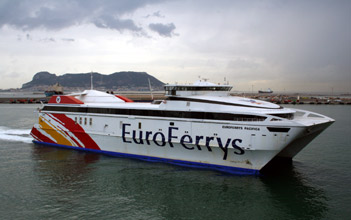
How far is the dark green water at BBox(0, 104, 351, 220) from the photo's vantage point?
1148cm

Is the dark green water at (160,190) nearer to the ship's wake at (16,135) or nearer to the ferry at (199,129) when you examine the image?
the ferry at (199,129)

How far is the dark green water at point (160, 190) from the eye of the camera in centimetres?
1148

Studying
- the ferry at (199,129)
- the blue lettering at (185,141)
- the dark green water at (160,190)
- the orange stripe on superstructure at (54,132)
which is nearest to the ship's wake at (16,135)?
the orange stripe on superstructure at (54,132)

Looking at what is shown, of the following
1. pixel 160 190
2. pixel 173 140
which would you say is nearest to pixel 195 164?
pixel 173 140

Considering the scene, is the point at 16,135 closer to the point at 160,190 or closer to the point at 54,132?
the point at 54,132

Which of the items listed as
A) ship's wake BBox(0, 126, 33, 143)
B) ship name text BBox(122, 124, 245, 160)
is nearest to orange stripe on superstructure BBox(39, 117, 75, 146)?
ship's wake BBox(0, 126, 33, 143)

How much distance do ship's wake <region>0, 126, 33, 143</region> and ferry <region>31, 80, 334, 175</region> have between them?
22.4 feet

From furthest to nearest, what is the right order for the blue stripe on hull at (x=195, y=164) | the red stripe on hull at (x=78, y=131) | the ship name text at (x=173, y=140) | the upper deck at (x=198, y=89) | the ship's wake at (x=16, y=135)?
the ship's wake at (x=16, y=135)
the red stripe on hull at (x=78, y=131)
the upper deck at (x=198, y=89)
the blue stripe on hull at (x=195, y=164)
the ship name text at (x=173, y=140)

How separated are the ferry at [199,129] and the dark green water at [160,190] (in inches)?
35.8

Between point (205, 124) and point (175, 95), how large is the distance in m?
3.03

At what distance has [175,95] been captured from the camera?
17.7m

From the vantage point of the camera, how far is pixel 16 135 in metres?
27.2

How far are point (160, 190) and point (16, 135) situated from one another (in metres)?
20.0

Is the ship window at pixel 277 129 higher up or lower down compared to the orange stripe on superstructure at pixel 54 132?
higher up
